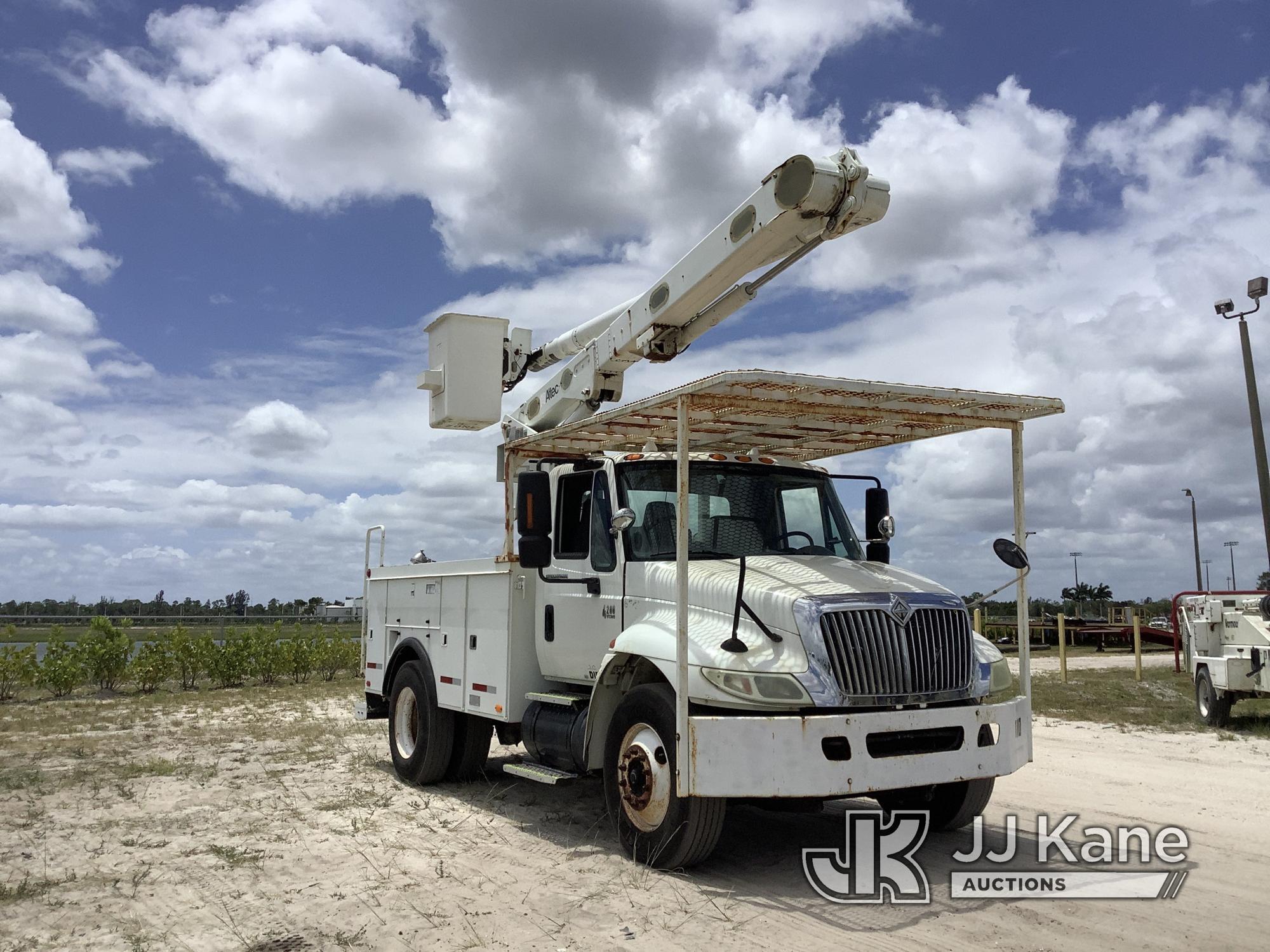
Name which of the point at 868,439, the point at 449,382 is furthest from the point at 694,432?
the point at 449,382

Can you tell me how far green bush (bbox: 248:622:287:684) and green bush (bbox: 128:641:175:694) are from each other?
159cm

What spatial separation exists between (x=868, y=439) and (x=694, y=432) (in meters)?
1.38

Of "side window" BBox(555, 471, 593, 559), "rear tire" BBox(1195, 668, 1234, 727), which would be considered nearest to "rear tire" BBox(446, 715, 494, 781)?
"side window" BBox(555, 471, 593, 559)

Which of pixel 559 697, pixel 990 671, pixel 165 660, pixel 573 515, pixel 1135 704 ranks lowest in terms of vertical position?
pixel 1135 704

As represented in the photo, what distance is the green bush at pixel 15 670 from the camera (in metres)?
17.8

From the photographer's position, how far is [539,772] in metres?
7.04

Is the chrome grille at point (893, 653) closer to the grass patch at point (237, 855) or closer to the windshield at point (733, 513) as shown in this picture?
the windshield at point (733, 513)

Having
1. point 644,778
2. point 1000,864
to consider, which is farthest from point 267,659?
point 1000,864

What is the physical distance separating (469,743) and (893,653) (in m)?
4.52

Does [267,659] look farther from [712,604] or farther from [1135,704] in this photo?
[712,604]

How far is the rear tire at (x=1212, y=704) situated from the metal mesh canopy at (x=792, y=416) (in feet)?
26.4

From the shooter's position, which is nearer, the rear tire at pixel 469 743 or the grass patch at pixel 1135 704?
the rear tire at pixel 469 743

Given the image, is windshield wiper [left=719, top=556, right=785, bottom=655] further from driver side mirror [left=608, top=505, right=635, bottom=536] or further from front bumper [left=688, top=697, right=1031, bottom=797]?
driver side mirror [left=608, top=505, right=635, bottom=536]

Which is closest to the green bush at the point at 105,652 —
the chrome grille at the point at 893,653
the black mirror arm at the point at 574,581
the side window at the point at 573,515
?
the black mirror arm at the point at 574,581
